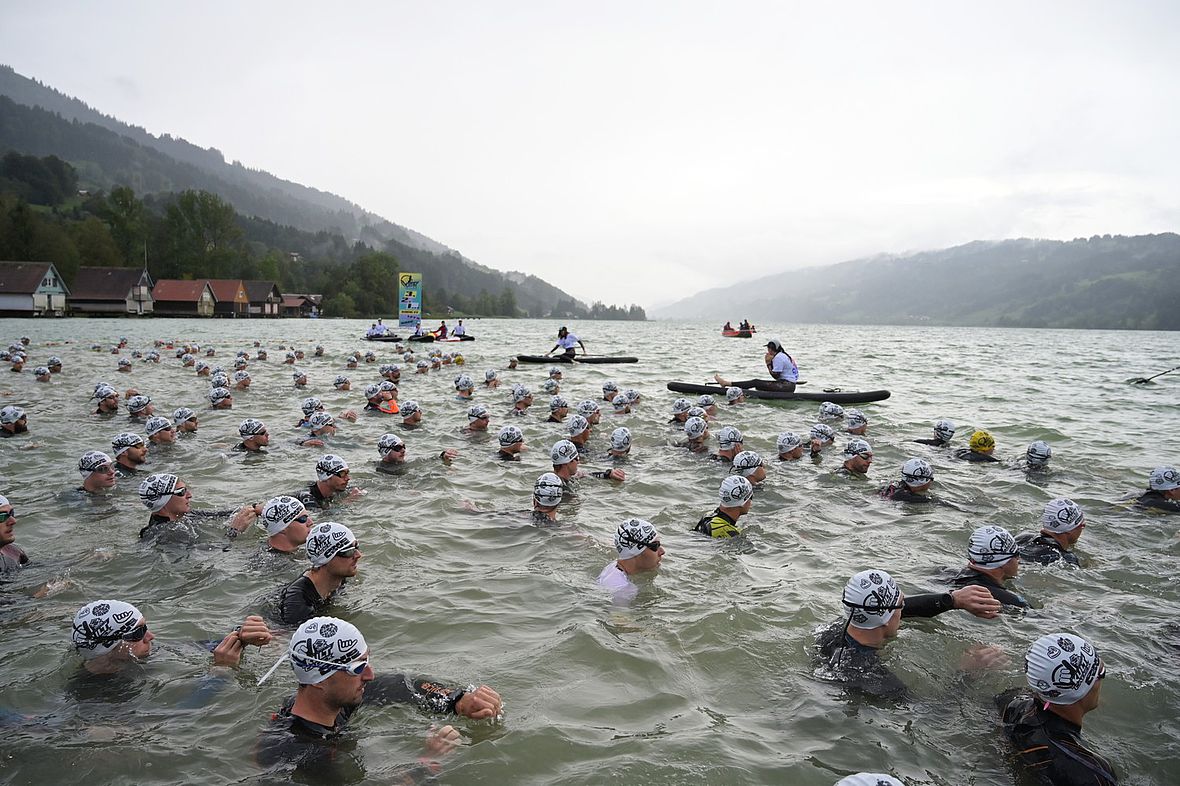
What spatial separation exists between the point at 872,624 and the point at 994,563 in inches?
94.4

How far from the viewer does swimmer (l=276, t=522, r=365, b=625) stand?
6.62 m

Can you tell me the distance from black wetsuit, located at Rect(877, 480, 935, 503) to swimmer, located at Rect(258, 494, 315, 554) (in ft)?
30.6

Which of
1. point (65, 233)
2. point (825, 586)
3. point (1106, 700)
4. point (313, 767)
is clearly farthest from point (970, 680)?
point (65, 233)

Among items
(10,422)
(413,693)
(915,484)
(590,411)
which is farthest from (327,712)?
(10,422)

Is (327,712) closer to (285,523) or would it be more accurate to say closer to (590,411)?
(285,523)

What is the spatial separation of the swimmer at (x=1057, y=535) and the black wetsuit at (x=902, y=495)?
236cm

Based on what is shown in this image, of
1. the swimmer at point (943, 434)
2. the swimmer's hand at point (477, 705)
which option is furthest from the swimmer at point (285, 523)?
the swimmer at point (943, 434)

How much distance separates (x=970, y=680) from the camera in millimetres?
6105

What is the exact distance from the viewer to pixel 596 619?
7.13 m

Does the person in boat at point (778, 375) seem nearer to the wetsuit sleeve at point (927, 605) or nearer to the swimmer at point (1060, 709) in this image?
the wetsuit sleeve at point (927, 605)

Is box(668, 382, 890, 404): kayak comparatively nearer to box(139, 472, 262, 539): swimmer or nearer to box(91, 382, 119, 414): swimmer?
box(139, 472, 262, 539): swimmer

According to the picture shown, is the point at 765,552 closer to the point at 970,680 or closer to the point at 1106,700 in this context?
the point at 970,680

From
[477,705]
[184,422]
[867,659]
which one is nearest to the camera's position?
[477,705]

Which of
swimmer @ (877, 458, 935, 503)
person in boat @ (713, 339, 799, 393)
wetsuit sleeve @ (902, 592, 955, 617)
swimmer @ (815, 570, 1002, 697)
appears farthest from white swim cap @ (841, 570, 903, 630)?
person in boat @ (713, 339, 799, 393)
